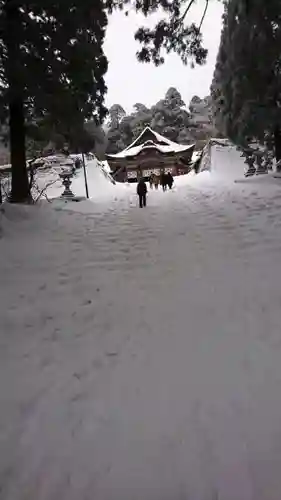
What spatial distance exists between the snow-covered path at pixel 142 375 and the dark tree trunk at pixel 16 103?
3.77 metres

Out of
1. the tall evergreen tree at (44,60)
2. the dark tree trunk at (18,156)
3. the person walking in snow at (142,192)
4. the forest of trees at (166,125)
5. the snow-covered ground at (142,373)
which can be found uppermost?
the forest of trees at (166,125)

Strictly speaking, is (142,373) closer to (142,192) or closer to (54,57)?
(54,57)

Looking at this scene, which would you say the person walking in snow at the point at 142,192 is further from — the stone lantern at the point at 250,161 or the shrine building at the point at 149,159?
the shrine building at the point at 149,159

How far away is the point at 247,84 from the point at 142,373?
13.1 meters

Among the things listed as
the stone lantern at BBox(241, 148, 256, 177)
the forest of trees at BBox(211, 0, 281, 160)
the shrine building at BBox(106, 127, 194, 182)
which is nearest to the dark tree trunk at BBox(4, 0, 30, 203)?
the forest of trees at BBox(211, 0, 281, 160)

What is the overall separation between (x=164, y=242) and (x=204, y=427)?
4.45 meters

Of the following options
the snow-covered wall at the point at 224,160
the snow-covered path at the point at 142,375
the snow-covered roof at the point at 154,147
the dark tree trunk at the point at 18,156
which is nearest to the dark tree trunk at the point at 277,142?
the snow-covered wall at the point at 224,160

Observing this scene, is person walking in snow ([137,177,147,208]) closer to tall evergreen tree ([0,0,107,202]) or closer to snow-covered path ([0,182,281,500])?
tall evergreen tree ([0,0,107,202])

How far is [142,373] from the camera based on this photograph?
2.87m

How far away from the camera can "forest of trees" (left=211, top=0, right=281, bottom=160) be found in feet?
38.8

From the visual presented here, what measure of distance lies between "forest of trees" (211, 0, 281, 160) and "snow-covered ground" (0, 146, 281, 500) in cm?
706

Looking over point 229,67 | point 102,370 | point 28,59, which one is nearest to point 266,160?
point 229,67

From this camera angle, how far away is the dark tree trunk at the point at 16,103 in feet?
26.6

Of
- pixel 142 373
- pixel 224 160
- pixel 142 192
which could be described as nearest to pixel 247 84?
pixel 142 192
